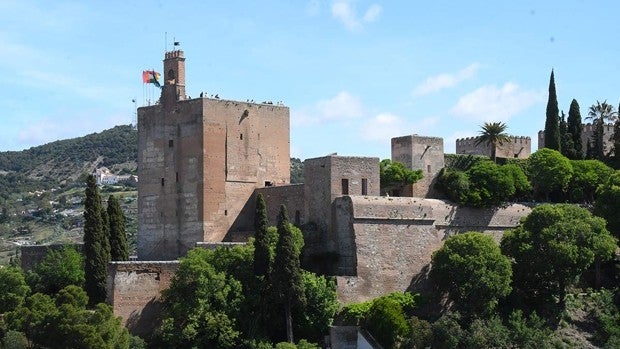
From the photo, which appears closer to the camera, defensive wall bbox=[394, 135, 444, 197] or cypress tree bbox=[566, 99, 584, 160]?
defensive wall bbox=[394, 135, 444, 197]

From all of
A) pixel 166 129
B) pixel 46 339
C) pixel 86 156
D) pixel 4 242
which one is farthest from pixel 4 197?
pixel 46 339

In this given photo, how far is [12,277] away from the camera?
46.1m

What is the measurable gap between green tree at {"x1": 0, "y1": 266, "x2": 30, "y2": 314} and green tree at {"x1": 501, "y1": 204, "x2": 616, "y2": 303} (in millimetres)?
20318

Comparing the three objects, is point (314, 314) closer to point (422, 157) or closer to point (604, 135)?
point (422, 157)

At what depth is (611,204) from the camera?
51.2 m

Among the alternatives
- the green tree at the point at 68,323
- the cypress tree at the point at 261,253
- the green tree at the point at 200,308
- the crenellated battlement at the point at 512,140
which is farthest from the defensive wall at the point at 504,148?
the green tree at the point at 68,323

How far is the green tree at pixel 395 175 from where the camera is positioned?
51500 millimetres

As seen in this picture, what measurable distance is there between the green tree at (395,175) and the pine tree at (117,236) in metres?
12.0

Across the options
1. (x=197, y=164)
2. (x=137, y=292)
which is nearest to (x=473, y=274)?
(x=137, y=292)

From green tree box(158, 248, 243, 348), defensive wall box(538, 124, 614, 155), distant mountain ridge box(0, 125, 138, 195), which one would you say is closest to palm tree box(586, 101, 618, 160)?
defensive wall box(538, 124, 614, 155)

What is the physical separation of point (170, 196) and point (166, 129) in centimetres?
310

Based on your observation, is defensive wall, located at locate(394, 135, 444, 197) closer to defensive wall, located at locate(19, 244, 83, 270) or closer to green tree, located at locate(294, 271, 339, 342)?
green tree, located at locate(294, 271, 339, 342)

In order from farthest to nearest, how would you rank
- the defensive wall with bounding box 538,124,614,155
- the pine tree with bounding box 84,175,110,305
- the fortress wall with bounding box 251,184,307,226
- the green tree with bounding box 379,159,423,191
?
the defensive wall with bounding box 538,124,614,155 → the green tree with bounding box 379,159,423,191 → the fortress wall with bounding box 251,184,307,226 → the pine tree with bounding box 84,175,110,305

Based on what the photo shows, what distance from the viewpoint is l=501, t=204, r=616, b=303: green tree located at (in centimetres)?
4644
